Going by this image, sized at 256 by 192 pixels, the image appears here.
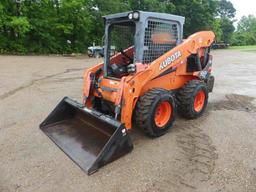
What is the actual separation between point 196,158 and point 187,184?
632 millimetres

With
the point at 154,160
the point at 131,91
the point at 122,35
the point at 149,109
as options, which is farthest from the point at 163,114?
the point at 122,35

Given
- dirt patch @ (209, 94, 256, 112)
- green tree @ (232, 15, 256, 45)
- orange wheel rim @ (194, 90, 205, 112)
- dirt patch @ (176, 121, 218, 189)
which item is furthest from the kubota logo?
green tree @ (232, 15, 256, 45)

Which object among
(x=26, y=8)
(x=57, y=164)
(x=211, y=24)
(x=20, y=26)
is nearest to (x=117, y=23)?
(x=57, y=164)

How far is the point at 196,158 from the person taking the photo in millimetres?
3240

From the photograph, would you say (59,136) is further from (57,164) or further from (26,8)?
(26,8)

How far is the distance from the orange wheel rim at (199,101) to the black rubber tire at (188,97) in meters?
0.14

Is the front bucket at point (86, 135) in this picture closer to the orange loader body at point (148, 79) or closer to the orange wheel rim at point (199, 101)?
the orange loader body at point (148, 79)

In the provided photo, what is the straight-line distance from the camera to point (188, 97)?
436 centimetres

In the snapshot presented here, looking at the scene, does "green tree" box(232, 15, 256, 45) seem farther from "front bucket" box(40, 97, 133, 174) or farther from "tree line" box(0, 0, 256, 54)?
"front bucket" box(40, 97, 133, 174)

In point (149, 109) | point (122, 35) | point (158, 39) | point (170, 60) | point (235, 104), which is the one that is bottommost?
point (235, 104)

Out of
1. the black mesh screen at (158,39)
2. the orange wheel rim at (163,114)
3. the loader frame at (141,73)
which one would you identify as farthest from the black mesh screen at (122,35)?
the orange wheel rim at (163,114)

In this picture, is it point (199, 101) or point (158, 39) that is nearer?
point (158, 39)

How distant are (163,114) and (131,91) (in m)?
0.82

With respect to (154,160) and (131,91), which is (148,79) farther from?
(154,160)
